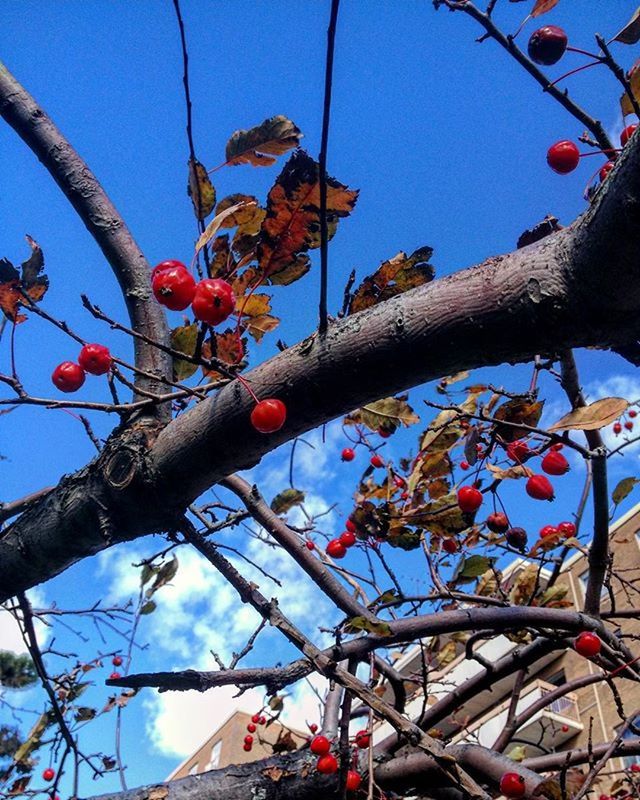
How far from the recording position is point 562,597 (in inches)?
116

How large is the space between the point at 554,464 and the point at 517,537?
53 centimetres

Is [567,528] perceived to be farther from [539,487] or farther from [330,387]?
[330,387]

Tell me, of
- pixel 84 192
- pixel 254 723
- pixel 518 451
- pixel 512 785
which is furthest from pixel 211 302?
pixel 254 723

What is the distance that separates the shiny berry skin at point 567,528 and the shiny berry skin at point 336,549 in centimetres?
101

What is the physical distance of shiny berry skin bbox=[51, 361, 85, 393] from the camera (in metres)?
1.51

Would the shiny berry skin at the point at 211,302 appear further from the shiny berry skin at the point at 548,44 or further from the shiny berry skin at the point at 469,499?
the shiny berry skin at the point at 548,44

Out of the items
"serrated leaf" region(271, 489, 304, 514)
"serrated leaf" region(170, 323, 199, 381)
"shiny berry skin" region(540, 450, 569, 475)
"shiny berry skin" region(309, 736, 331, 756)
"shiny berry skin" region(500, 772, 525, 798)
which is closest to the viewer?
"serrated leaf" region(170, 323, 199, 381)

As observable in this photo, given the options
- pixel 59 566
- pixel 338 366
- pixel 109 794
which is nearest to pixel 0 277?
pixel 59 566

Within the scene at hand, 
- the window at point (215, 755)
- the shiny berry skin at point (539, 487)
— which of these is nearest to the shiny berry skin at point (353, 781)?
the shiny berry skin at point (539, 487)

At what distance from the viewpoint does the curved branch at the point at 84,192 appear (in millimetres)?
1802

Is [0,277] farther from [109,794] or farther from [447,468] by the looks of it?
[109,794]

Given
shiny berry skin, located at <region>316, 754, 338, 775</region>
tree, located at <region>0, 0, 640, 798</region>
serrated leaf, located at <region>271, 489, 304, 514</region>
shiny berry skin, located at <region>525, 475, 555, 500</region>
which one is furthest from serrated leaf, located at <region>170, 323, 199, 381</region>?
shiny berry skin, located at <region>316, 754, 338, 775</region>

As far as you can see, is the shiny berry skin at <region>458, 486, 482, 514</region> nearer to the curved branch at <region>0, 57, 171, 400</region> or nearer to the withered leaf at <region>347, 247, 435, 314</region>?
the withered leaf at <region>347, 247, 435, 314</region>

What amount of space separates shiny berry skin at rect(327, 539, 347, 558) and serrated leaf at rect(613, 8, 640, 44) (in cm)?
227
